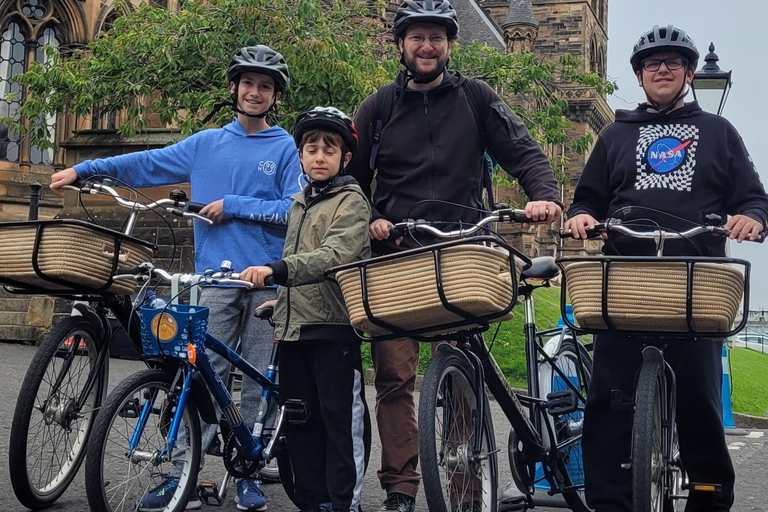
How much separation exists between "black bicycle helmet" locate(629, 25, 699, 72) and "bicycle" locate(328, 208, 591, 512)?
936 mm

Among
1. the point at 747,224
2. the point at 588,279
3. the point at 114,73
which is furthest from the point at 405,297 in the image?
the point at 114,73

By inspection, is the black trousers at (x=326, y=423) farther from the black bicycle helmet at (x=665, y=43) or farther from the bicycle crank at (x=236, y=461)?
the black bicycle helmet at (x=665, y=43)

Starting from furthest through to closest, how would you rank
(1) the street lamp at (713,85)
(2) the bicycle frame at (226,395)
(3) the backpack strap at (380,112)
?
(1) the street lamp at (713,85) < (3) the backpack strap at (380,112) < (2) the bicycle frame at (226,395)

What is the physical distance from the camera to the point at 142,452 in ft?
15.0

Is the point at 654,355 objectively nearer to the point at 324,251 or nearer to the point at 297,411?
the point at 324,251

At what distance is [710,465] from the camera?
467cm

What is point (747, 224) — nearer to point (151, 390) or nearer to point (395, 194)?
point (395, 194)

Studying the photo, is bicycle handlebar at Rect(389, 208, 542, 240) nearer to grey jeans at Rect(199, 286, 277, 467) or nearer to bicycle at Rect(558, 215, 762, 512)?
bicycle at Rect(558, 215, 762, 512)

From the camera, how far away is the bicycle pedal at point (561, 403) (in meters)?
5.10

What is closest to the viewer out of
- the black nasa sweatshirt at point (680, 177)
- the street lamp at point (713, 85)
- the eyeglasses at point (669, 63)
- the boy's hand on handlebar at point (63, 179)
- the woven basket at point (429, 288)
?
the woven basket at point (429, 288)

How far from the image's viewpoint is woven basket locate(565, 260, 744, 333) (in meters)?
4.13

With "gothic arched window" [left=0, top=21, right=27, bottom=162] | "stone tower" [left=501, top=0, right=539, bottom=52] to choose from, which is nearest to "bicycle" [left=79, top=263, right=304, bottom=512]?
"gothic arched window" [left=0, top=21, right=27, bottom=162]

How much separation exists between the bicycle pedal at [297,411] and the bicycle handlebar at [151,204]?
0.90 m

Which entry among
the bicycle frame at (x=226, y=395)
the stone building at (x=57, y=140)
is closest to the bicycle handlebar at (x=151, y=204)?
the bicycle frame at (x=226, y=395)
